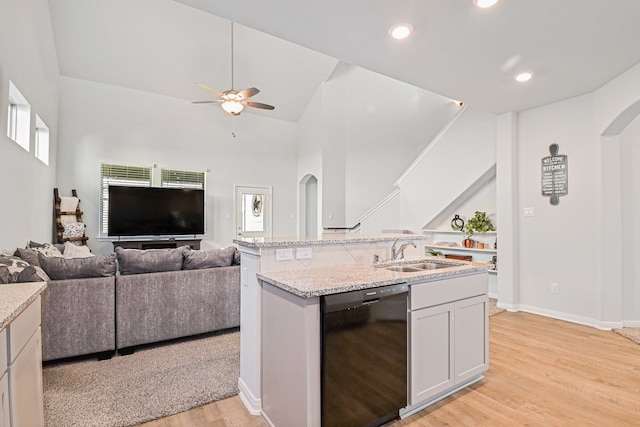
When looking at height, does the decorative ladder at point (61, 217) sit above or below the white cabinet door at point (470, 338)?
above

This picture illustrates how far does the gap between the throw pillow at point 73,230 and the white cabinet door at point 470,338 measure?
6238 mm

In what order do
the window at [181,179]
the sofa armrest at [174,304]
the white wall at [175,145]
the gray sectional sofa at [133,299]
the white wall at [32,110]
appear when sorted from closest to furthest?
the gray sectional sofa at [133,299] → the sofa armrest at [174,304] → the white wall at [32,110] → the white wall at [175,145] → the window at [181,179]

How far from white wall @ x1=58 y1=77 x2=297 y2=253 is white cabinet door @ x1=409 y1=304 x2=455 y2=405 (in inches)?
238

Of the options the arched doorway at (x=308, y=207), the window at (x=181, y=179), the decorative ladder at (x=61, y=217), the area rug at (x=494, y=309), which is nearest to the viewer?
the area rug at (x=494, y=309)

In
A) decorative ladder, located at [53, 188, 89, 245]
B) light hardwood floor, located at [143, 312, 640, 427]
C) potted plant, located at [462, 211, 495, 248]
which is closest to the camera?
light hardwood floor, located at [143, 312, 640, 427]

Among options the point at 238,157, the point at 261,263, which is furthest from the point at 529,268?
the point at 238,157

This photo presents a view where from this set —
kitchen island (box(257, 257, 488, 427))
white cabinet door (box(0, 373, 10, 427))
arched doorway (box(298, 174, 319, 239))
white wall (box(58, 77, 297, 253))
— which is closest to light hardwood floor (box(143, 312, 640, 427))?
kitchen island (box(257, 257, 488, 427))

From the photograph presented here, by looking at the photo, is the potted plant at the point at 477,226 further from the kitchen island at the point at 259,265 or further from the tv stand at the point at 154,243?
the tv stand at the point at 154,243

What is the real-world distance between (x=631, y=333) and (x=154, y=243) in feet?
23.9

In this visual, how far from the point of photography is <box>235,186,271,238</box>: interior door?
764 centimetres

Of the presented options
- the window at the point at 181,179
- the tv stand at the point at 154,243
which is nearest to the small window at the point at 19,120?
the tv stand at the point at 154,243

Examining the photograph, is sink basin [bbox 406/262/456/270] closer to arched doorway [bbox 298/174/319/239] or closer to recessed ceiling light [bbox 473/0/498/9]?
recessed ceiling light [bbox 473/0/498/9]

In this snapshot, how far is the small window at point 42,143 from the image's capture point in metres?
4.79

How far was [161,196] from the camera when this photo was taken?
6.54m
